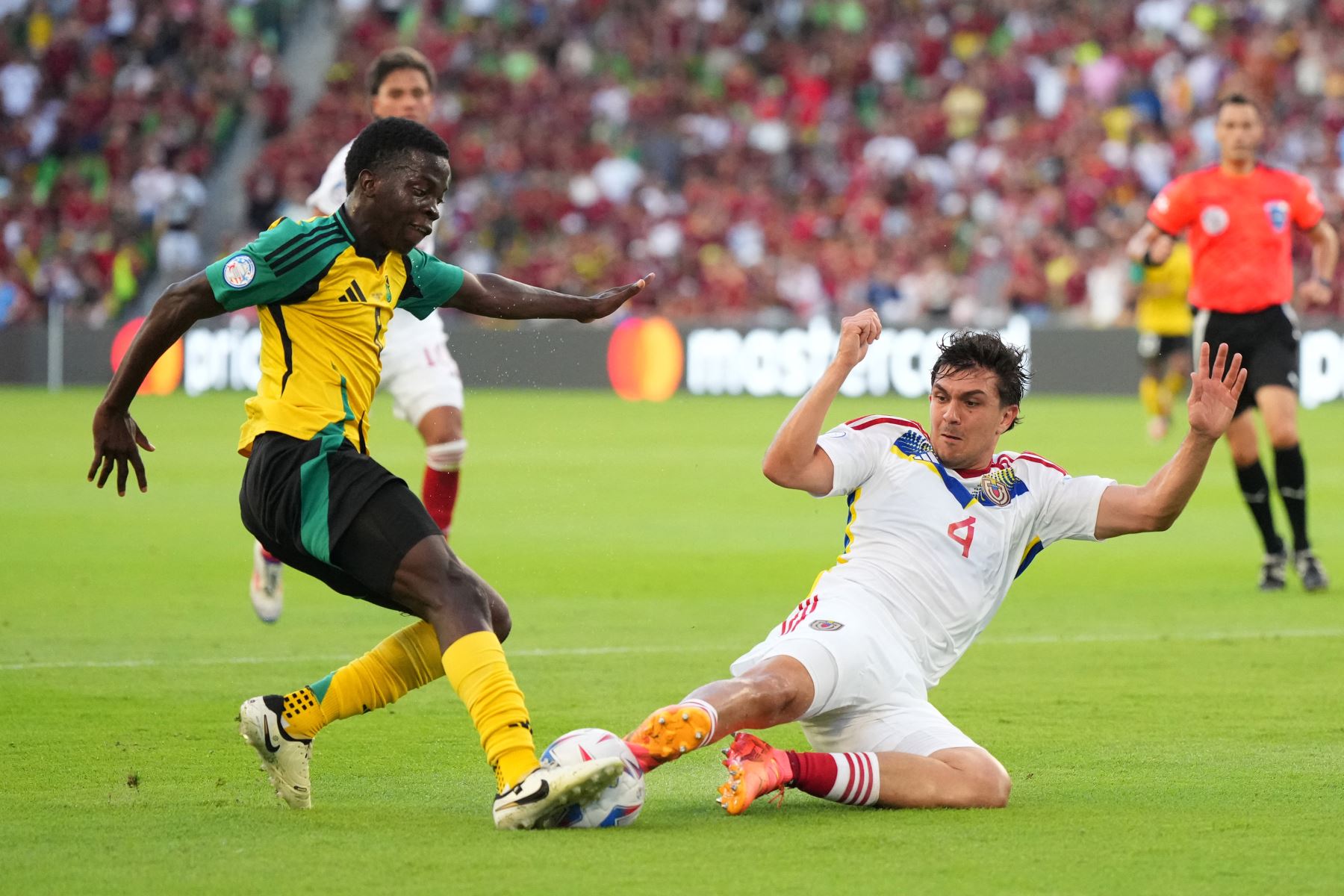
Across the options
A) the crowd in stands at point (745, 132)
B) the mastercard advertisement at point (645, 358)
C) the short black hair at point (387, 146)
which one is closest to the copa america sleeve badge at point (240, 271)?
the short black hair at point (387, 146)

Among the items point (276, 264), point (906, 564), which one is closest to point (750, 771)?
Result: point (906, 564)

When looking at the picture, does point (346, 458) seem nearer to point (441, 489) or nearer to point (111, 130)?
point (441, 489)

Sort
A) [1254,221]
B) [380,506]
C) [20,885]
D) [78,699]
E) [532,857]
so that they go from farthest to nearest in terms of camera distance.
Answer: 1. [1254,221]
2. [78,699]
3. [380,506]
4. [532,857]
5. [20,885]

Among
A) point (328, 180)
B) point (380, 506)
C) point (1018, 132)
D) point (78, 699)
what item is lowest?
point (78, 699)

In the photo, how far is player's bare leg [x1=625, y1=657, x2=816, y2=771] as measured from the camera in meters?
4.67

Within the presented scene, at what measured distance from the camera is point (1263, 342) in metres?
10.1

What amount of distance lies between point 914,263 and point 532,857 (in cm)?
2307

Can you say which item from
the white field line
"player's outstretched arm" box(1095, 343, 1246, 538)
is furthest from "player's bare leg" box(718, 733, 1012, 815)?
the white field line

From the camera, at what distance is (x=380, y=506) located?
191 inches

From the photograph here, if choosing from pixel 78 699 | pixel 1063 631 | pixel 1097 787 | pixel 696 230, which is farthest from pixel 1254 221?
pixel 696 230

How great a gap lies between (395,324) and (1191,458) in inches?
183

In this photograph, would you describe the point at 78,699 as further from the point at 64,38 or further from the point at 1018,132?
the point at 64,38

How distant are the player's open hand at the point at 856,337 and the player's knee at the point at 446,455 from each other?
3.90 meters

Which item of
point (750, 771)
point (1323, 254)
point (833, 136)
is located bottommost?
point (750, 771)
